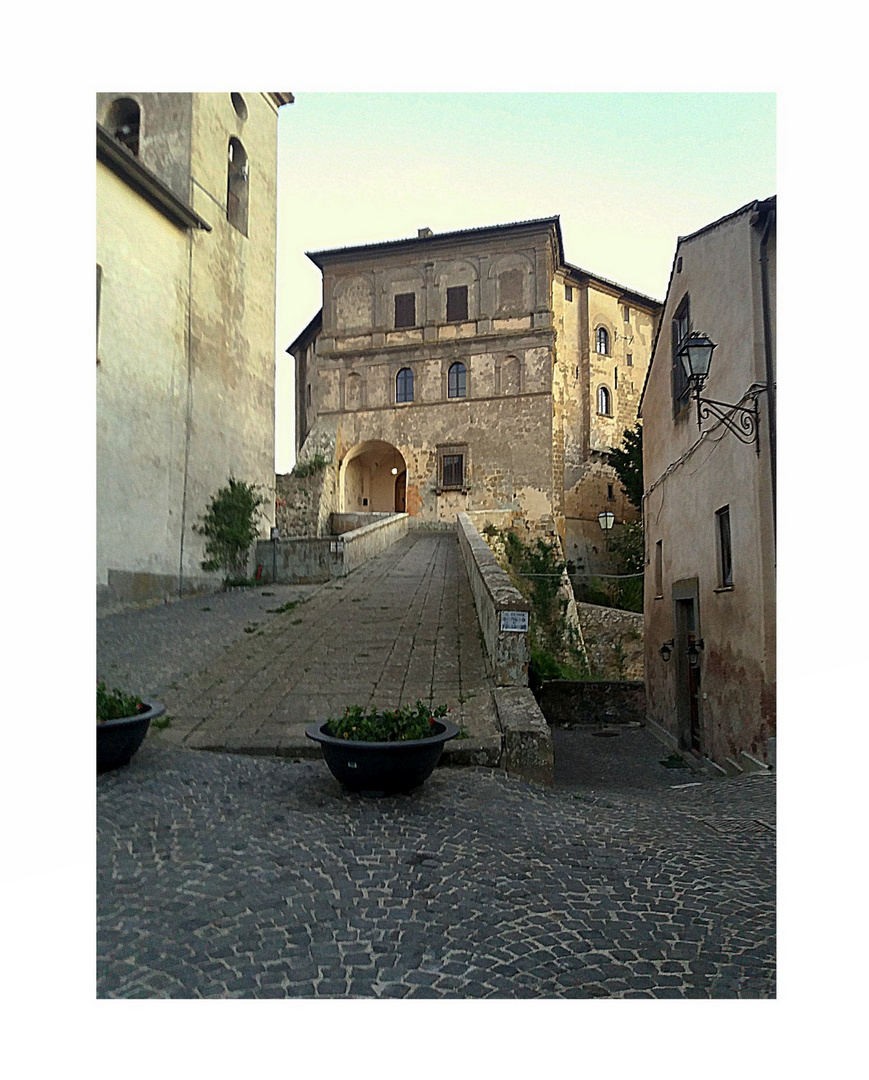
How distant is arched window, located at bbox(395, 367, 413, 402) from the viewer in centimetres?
2163

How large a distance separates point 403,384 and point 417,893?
65.9 feet

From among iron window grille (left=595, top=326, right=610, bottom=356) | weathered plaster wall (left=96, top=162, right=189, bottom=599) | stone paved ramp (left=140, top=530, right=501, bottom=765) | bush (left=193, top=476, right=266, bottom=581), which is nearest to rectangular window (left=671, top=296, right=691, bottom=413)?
stone paved ramp (left=140, top=530, right=501, bottom=765)

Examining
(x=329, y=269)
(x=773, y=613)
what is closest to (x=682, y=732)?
(x=773, y=613)

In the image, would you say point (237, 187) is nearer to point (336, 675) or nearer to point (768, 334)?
point (336, 675)

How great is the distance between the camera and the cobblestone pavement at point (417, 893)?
2.05 m

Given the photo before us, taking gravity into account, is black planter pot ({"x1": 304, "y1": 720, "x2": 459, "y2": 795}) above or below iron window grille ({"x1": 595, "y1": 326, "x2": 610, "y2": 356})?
below

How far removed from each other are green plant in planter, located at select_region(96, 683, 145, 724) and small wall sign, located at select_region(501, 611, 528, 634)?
7.93 ft

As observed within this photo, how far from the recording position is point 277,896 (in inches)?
96.5

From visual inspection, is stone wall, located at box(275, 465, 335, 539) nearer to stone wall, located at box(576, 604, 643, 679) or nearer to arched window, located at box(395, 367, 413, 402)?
arched window, located at box(395, 367, 413, 402)

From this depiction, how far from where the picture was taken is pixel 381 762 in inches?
133

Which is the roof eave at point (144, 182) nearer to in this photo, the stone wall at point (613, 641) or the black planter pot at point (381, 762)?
the black planter pot at point (381, 762)

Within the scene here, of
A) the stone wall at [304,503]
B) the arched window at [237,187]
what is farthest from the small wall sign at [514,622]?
the stone wall at [304,503]

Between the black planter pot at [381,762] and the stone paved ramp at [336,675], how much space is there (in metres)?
0.66

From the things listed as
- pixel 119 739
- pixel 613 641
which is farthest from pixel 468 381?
pixel 119 739
